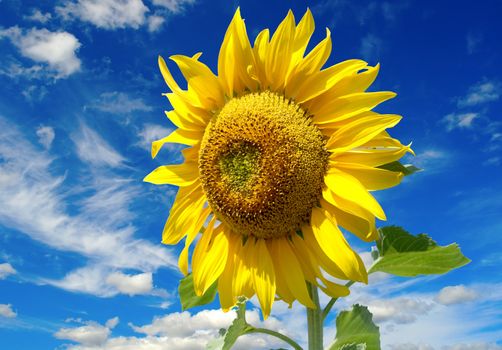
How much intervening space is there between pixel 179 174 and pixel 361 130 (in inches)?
58.3

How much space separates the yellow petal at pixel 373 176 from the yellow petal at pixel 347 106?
0.34 meters

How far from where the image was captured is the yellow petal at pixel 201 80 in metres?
4.00

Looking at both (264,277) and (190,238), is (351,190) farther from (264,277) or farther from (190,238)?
(190,238)

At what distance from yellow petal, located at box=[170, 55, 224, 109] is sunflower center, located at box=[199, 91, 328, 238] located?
0.14 m

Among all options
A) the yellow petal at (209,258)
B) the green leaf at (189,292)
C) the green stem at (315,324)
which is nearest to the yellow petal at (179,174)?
the yellow petal at (209,258)

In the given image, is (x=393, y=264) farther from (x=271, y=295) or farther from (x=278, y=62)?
(x=278, y=62)

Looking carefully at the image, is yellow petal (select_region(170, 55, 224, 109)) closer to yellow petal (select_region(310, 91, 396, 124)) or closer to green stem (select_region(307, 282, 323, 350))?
yellow petal (select_region(310, 91, 396, 124))

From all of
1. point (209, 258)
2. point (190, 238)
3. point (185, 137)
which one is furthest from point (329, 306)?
point (185, 137)

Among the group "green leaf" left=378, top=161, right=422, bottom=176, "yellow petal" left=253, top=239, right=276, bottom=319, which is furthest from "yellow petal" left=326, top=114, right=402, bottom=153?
"yellow petal" left=253, top=239, right=276, bottom=319

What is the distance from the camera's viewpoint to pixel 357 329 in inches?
159

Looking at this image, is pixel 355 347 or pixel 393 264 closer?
pixel 355 347

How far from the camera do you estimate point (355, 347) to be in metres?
3.54

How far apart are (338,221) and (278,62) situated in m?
1.15

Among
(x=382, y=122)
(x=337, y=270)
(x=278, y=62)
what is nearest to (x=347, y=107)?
(x=382, y=122)
